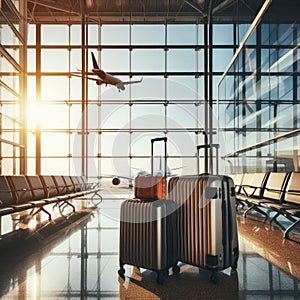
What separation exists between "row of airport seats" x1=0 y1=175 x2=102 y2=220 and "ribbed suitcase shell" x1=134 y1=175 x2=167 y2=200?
1924mm

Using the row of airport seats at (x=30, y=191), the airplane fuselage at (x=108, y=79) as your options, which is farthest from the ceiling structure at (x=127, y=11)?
the row of airport seats at (x=30, y=191)

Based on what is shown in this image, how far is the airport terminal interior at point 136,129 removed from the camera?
2768mm

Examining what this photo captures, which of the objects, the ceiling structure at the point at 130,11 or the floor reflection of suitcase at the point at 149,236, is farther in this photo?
the ceiling structure at the point at 130,11

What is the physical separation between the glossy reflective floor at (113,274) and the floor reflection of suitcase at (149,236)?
0.13 meters

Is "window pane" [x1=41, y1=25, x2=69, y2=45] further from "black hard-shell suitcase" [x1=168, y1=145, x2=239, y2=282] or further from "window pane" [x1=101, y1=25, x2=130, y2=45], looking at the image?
"black hard-shell suitcase" [x1=168, y1=145, x2=239, y2=282]

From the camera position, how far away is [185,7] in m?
11.7

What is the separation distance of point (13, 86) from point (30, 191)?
4083 mm

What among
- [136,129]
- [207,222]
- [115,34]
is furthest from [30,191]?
[115,34]

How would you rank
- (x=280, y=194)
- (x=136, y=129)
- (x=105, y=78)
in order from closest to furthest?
(x=280, y=194) < (x=105, y=78) < (x=136, y=129)

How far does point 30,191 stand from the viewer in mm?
5398

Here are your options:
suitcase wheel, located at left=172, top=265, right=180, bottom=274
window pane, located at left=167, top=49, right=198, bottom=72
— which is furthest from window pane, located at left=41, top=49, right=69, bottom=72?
suitcase wheel, located at left=172, top=265, right=180, bottom=274

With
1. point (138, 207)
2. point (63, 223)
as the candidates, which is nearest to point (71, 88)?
point (63, 223)

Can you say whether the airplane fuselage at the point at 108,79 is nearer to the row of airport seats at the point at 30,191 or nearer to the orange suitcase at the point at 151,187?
the row of airport seats at the point at 30,191

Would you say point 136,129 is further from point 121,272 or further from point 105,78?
point 121,272
